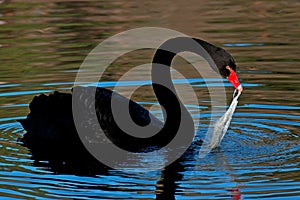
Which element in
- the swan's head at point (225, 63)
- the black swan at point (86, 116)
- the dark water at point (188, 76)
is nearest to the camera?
the dark water at point (188, 76)

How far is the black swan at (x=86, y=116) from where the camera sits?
7.80m

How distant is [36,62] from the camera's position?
1152 centimetres

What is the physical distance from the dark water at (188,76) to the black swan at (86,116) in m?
0.25

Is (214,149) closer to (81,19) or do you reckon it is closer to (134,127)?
(134,127)

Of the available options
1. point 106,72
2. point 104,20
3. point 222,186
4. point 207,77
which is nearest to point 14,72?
point 106,72

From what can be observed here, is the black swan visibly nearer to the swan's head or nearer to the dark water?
the dark water

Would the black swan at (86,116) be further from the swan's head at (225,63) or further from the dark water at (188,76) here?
the swan's head at (225,63)

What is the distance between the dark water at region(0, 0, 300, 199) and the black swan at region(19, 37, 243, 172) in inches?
9.8

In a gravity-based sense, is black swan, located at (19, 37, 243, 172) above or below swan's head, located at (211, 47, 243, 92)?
below

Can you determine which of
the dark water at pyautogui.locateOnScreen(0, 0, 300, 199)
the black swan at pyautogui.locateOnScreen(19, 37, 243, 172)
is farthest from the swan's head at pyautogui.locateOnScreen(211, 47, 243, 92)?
the dark water at pyautogui.locateOnScreen(0, 0, 300, 199)

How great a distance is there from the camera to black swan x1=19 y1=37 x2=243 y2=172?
7801 millimetres

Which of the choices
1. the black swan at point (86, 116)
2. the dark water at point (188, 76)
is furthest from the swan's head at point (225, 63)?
the dark water at point (188, 76)

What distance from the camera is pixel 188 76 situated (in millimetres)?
10609

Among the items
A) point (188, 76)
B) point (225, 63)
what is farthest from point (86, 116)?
point (188, 76)
